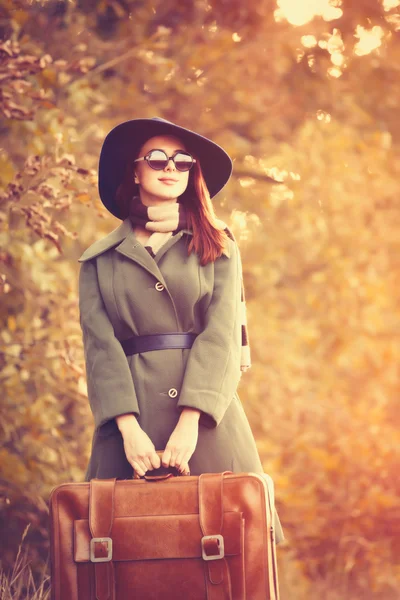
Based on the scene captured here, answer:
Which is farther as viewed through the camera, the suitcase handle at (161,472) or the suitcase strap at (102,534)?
the suitcase handle at (161,472)

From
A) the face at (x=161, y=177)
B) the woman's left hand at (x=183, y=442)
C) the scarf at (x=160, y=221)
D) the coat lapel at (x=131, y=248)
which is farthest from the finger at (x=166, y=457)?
the face at (x=161, y=177)

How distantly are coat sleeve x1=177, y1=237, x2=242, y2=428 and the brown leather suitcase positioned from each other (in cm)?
26

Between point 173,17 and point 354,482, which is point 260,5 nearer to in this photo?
point 173,17

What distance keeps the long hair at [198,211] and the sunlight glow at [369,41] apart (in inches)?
124

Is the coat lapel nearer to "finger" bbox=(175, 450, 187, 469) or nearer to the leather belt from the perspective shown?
the leather belt

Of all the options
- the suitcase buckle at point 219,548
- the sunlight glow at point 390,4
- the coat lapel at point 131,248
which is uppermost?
the sunlight glow at point 390,4

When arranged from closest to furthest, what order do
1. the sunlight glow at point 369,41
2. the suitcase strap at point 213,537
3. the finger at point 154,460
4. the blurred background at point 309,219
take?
1. the suitcase strap at point 213,537
2. the finger at point 154,460
3. the blurred background at point 309,219
4. the sunlight glow at point 369,41

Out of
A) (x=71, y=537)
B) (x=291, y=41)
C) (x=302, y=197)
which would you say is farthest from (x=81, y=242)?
(x=71, y=537)

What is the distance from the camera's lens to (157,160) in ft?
11.2

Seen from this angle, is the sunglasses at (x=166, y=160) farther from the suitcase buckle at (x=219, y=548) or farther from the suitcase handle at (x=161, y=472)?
the suitcase buckle at (x=219, y=548)

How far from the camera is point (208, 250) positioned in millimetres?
3391

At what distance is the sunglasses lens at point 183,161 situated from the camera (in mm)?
3445

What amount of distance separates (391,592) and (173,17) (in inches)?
152

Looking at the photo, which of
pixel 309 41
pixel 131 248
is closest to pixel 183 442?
pixel 131 248
